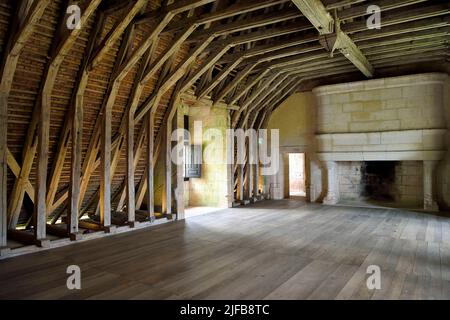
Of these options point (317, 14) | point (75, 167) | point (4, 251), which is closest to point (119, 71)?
point (75, 167)

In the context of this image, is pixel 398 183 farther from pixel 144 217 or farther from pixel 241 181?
pixel 144 217

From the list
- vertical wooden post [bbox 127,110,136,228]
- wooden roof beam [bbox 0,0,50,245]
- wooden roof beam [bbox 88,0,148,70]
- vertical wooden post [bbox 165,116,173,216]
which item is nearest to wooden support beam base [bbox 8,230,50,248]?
wooden roof beam [bbox 0,0,50,245]

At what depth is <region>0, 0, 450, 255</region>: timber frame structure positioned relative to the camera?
13.8 ft

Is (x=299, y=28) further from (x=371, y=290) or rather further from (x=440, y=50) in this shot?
(x=371, y=290)

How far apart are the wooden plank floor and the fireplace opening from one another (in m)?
2.31

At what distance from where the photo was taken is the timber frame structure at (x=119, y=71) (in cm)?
420

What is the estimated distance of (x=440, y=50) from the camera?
6.79 metres

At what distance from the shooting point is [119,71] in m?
4.98

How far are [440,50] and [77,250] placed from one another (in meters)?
8.24

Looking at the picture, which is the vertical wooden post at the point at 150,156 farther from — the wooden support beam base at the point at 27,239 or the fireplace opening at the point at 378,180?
the fireplace opening at the point at 378,180

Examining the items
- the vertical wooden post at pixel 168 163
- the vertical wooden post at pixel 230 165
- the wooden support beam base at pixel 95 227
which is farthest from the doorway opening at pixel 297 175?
the wooden support beam base at pixel 95 227

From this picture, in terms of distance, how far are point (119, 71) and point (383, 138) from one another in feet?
21.4

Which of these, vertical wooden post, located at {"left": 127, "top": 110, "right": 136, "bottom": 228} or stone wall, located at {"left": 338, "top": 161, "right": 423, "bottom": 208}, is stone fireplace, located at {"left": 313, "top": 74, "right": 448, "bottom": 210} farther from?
vertical wooden post, located at {"left": 127, "top": 110, "right": 136, "bottom": 228}

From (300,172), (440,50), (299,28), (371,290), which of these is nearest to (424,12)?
(299,28)
